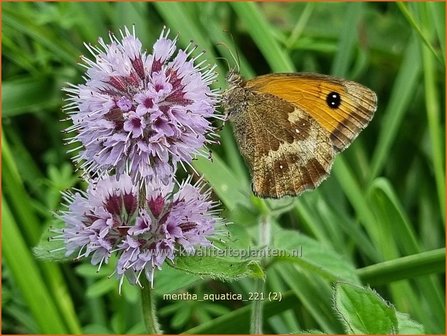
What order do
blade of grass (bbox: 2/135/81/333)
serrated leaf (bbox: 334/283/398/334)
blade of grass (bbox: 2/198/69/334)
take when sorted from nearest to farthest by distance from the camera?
serrated leaf (bbox: 334/283/398/334) < blade of grass (bbox: 2/198/69/334) < blade of grass (bbox: 2/135/81/333)

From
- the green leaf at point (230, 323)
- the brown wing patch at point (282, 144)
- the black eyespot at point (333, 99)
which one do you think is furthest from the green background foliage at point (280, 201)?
the black eyespot at point (333, 99)

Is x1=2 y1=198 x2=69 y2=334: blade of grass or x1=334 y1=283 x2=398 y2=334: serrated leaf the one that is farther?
x1=2 y1=198 x2=69 y2=334: blade of grass

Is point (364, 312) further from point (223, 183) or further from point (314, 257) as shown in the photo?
point (223, 183)

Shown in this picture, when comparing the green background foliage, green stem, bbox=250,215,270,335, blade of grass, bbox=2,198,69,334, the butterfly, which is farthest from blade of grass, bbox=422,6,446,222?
blade of grass, bbox=2,198,69,334

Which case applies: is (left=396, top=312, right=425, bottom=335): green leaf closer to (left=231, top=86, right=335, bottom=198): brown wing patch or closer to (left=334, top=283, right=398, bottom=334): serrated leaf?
(left=334, top=283, right=398, bottom=334): serrated leaf

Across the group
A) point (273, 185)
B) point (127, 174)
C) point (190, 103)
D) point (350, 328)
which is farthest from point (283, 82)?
point (350, 328)
